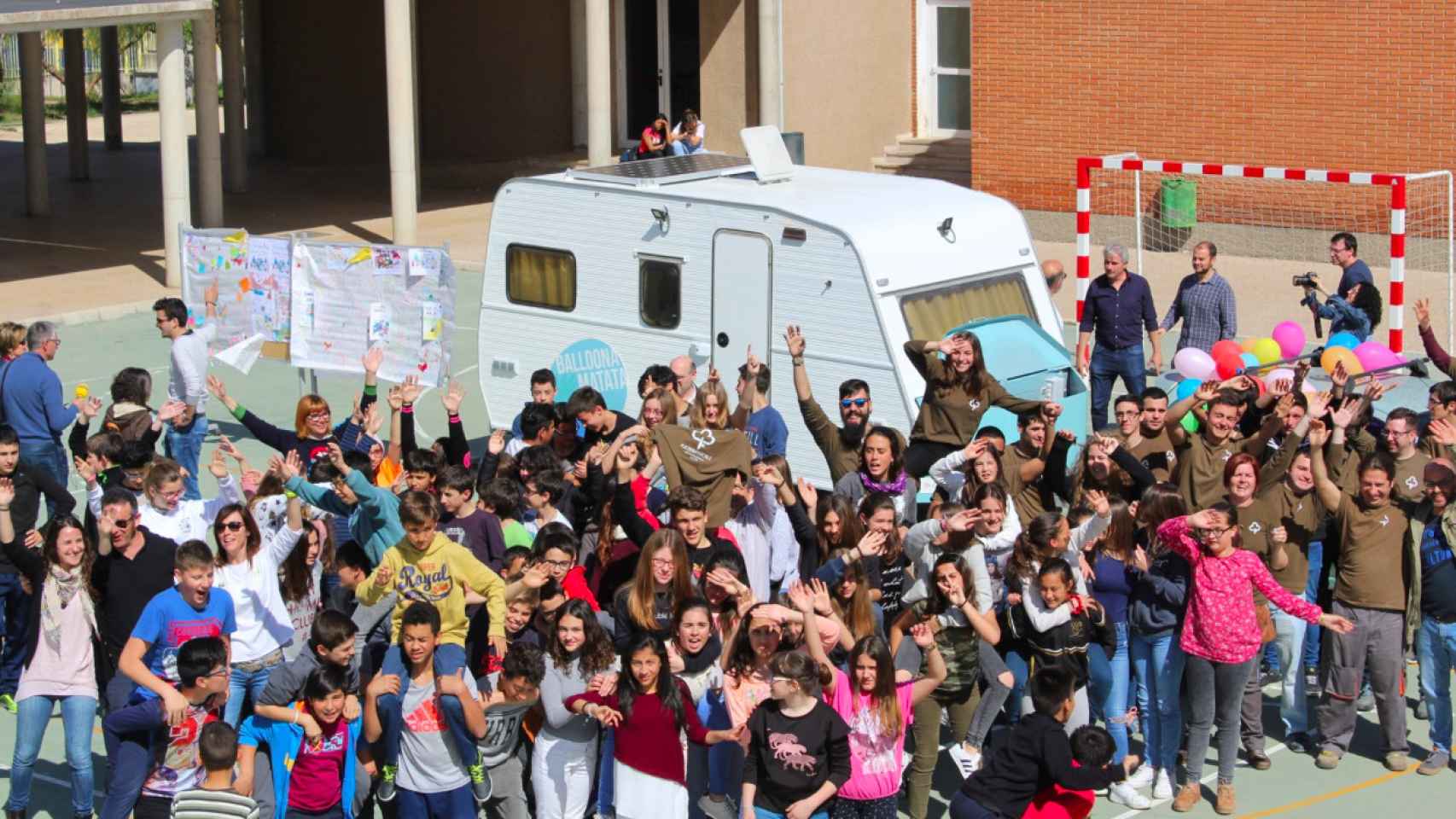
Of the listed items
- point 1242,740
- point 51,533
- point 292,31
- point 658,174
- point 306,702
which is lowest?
point 1242,740

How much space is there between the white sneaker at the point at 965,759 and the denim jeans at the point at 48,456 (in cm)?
633

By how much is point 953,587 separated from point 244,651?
3.40m

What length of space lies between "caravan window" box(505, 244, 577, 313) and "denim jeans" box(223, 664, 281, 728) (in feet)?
17.7

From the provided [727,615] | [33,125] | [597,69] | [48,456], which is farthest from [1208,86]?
[727,615]

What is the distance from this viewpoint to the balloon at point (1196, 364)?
46.4ft

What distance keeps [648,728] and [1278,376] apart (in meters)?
5.81

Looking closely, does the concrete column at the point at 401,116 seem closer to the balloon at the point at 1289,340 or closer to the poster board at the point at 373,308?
the poster board at the point at 373,308

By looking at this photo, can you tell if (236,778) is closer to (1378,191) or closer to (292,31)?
(1378,191)

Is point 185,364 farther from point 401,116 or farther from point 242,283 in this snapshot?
point 401,116

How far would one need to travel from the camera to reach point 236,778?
8016 mm

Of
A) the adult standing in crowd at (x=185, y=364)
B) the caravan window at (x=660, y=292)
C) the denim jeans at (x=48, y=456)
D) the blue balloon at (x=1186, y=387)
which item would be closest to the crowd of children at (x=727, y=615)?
the denim jeans at (x=48, y=456)

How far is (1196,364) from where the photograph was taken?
46.5 ft

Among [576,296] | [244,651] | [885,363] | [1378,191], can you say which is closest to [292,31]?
[1378,191]

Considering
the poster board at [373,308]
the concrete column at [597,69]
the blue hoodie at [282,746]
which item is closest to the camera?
the blue hoodie at [282,746]
